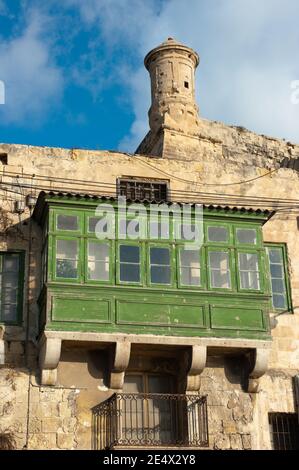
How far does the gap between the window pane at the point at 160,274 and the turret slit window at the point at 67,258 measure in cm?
167

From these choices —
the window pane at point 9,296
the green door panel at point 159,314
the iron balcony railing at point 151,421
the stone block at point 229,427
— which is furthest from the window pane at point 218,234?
the window pane at point 9,296

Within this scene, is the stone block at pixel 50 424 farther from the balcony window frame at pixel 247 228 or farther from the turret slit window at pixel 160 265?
the balcony window frame at pixel 247 228

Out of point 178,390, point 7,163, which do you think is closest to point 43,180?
point 7,163

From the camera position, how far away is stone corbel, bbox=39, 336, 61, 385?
55.9 feet

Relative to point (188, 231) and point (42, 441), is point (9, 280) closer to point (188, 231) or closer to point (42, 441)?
point (42, 441)

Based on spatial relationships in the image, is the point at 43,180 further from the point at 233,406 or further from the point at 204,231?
the point at 233,406

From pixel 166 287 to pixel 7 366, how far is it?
12.2ft

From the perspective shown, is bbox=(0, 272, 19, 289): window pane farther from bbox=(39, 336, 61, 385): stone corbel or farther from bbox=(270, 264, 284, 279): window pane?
bbox=(270, 264, 284, 279): window pane

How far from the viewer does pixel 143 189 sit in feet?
66.3

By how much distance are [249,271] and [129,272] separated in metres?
2.72

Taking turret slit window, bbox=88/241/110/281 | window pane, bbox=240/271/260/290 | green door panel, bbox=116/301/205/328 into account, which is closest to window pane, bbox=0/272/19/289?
turret slit window, bbox=88/241/110/281

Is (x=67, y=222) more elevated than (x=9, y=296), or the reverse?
(x=67, y=222)

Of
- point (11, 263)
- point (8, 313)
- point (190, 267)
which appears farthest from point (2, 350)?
point (190, 267)

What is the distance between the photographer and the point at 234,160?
22625mm
